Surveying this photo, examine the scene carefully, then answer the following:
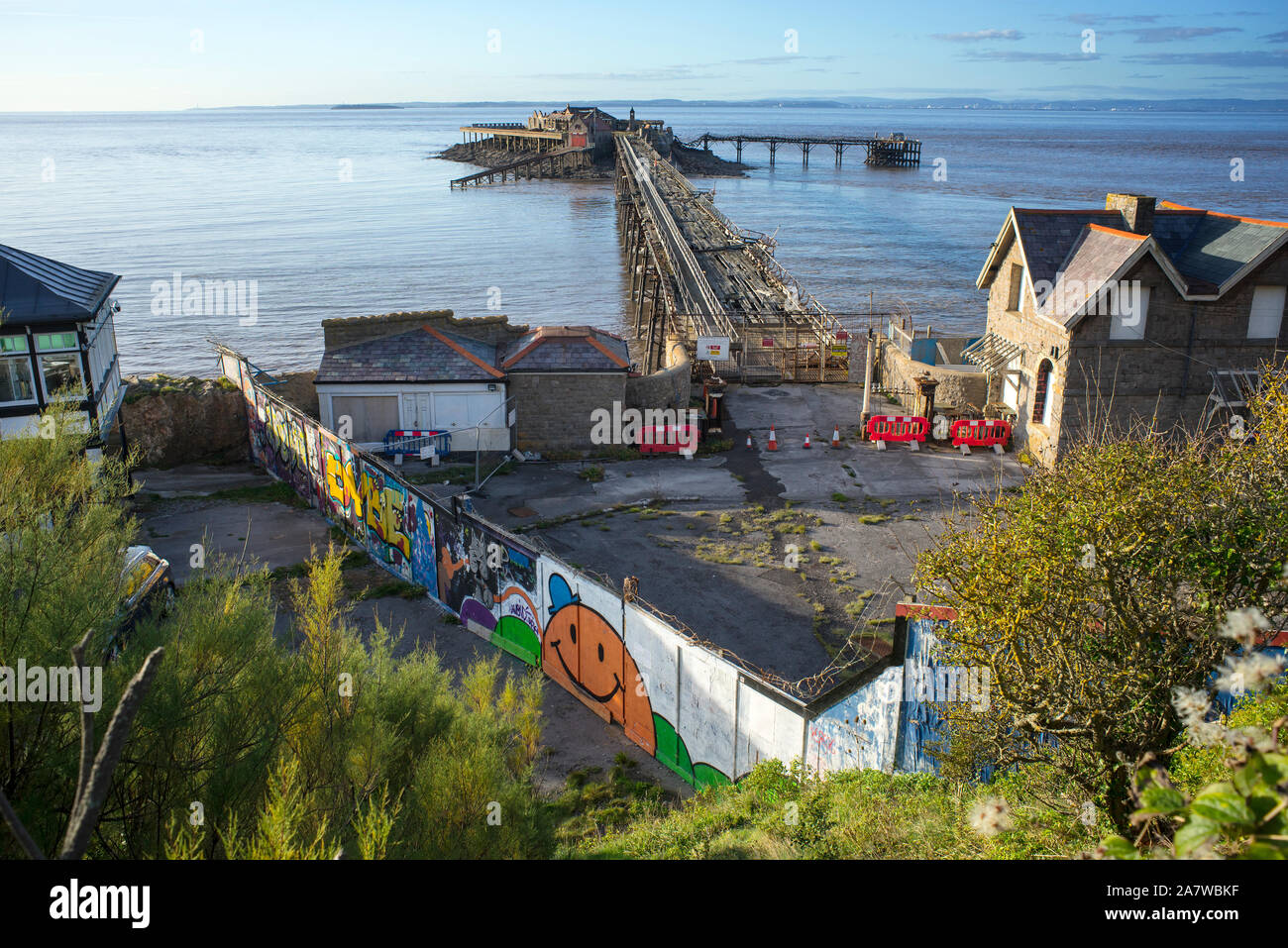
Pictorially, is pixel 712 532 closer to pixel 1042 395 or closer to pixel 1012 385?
pixel 1042 395

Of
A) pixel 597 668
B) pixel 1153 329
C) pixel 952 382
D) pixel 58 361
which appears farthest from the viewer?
pixel 952 382

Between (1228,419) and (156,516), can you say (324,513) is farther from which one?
(1228,419)

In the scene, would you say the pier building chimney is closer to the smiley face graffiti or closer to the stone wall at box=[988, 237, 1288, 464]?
the stone wall at box=[988, 237, 1288, 464]

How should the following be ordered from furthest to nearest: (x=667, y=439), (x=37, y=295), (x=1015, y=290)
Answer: (x=1015, y=290) < (x=667, y=439) < (x=37, y=295)

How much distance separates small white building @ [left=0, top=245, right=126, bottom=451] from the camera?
71.0 feet

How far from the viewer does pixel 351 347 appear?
28.2 metres

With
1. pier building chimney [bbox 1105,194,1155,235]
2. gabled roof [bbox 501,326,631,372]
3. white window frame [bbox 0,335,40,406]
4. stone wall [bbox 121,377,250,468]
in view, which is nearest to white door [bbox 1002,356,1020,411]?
pier building chimney [bbox 1105,194,1155,235]

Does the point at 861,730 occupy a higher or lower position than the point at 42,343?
lower

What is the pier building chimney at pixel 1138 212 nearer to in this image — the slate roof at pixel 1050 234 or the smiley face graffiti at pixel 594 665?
the slate roof at pixel 1050 234

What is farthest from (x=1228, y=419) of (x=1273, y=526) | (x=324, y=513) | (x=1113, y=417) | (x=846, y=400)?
(x=324, y=513)

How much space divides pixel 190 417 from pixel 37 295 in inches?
299

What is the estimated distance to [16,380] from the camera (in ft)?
71.7

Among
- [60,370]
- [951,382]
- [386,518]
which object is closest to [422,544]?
[386,518]

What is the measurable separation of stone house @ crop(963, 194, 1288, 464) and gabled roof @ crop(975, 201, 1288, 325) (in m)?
0.05
